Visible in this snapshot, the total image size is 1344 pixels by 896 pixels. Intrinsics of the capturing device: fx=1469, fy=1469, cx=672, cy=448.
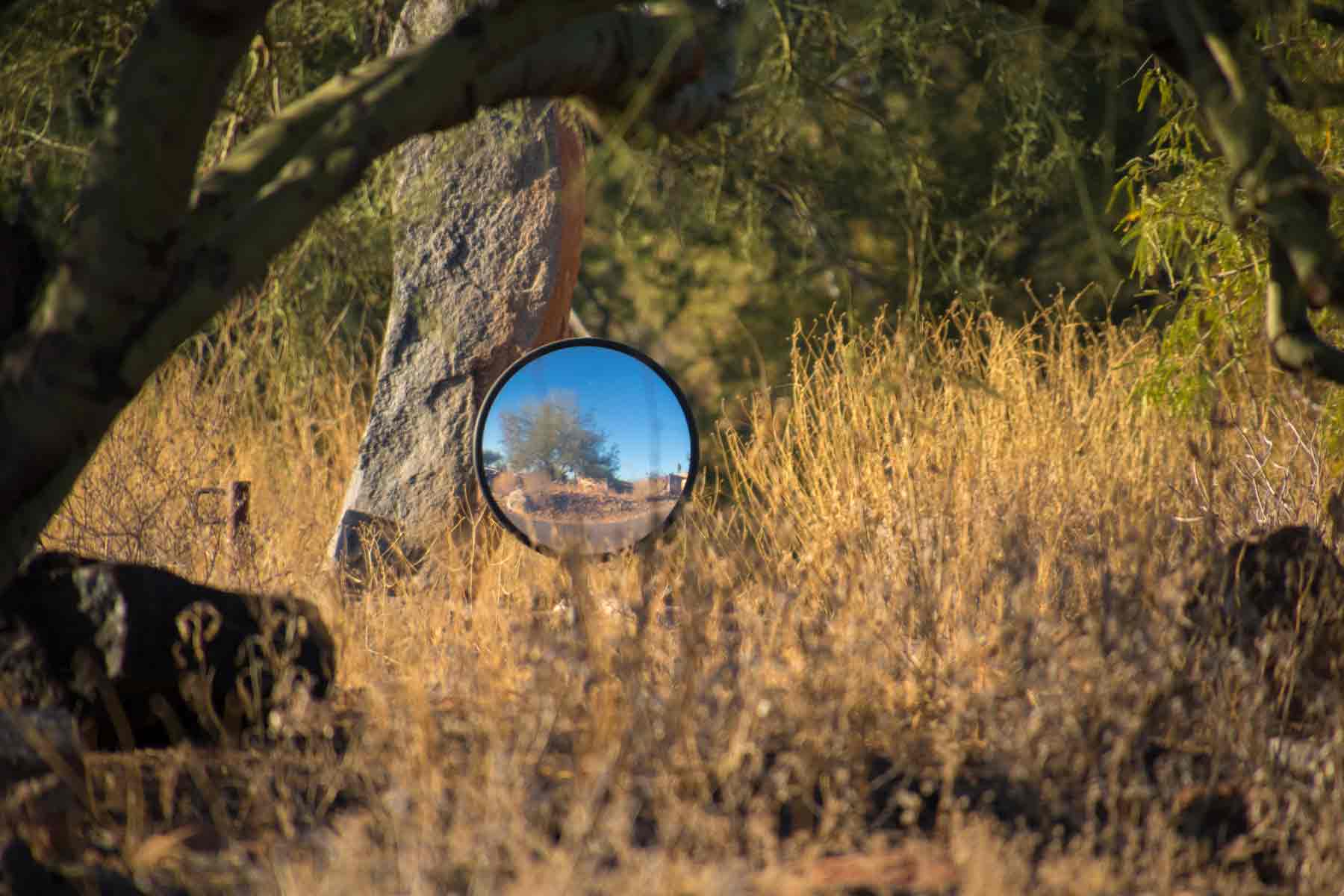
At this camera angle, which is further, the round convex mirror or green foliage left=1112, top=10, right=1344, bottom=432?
the round convex mirror

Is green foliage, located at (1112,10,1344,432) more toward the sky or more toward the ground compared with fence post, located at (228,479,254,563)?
more toward the sky

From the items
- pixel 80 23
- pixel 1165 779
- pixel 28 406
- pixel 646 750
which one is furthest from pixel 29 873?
pixel 80 23

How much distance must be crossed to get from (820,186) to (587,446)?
179cm

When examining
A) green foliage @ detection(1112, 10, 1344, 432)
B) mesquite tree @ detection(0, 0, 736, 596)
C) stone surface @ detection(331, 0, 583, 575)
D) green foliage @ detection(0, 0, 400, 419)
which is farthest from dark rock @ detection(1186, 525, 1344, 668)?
stone surface @ detection(331, 0, 583, 575)

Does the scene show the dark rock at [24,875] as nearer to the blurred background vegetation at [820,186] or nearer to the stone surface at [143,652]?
the stone surface at [143,652]

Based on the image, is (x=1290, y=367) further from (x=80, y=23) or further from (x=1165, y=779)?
(x=80, y=23)

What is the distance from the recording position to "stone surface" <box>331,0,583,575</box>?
6.76m

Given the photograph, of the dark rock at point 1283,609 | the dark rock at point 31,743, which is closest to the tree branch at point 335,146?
the dark rock at point 31,743

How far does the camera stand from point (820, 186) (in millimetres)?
6574

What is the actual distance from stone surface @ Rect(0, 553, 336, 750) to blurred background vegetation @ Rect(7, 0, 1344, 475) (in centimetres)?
89

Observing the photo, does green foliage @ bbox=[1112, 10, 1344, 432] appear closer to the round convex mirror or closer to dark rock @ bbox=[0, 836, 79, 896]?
the round convex mirror

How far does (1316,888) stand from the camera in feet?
9.91

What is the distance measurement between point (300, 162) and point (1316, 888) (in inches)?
102

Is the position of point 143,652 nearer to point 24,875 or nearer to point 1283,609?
point 24,875
